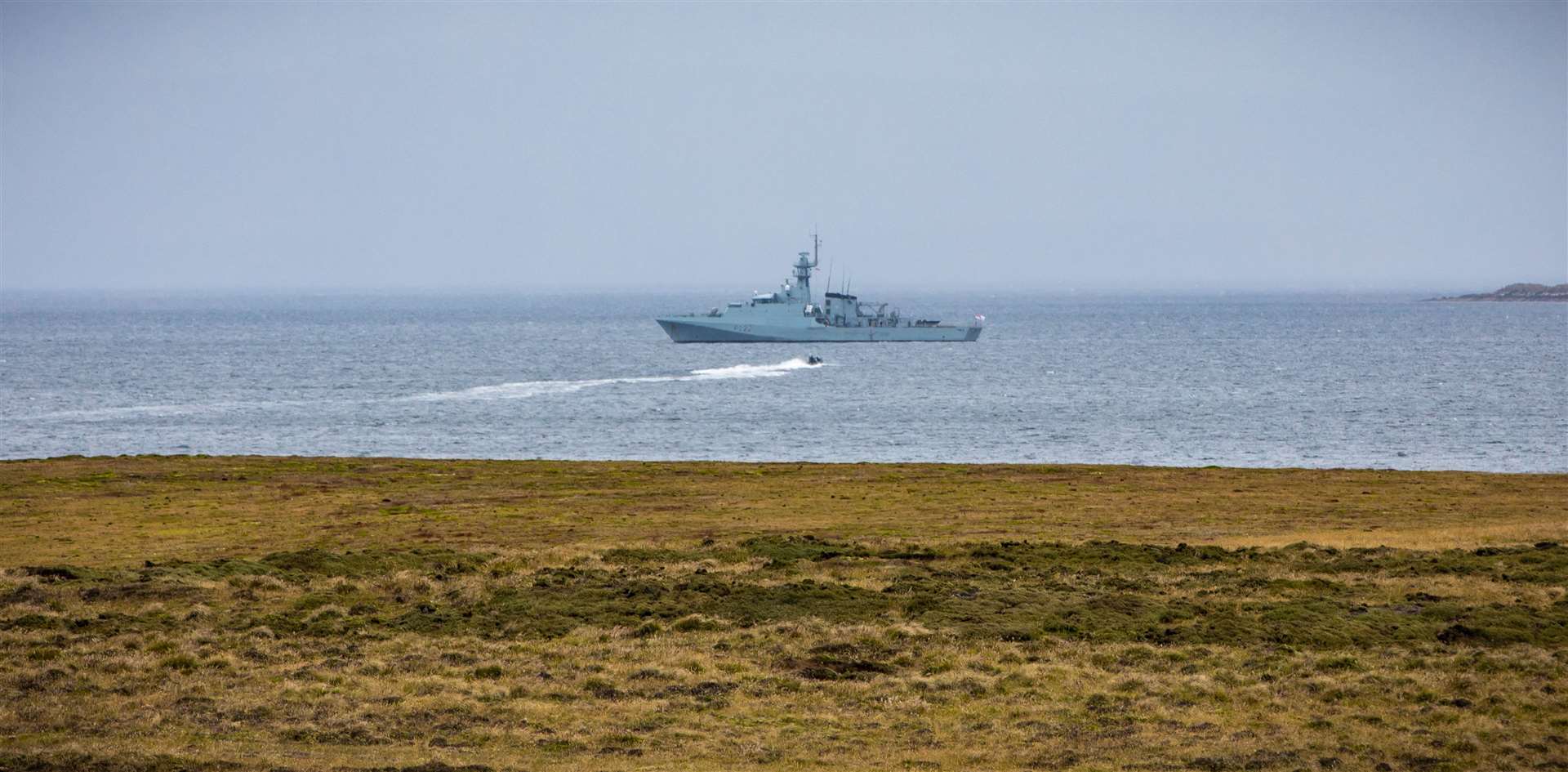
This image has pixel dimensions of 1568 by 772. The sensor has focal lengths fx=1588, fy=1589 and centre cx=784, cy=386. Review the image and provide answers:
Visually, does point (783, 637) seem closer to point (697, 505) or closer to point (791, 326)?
point (697, 505)

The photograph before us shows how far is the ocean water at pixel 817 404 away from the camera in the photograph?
64375mm

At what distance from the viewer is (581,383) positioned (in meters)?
103

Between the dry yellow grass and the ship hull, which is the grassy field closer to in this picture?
the dry yellow grass

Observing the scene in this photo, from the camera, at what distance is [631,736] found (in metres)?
18.9

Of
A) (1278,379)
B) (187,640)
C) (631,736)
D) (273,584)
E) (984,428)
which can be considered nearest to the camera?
(631,736)

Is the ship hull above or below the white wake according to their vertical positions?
above

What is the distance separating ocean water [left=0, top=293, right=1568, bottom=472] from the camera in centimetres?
6438

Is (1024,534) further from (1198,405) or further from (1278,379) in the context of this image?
(1278,379)

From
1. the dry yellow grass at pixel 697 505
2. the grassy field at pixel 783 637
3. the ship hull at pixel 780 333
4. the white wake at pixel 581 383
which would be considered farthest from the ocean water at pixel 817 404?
the grassy field at pixel 783 637

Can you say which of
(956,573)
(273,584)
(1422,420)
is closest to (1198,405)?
(1422,420)

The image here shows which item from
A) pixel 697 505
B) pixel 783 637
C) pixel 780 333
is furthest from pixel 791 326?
pixel 783 637

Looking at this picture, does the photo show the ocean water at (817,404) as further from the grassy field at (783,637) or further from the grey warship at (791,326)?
the grassy field at (783,637)

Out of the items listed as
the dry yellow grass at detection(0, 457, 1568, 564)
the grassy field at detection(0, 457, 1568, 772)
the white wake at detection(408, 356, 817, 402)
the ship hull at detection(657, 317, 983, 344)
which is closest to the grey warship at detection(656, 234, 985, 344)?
the ship hull at detection(657, 317, 983, 344)

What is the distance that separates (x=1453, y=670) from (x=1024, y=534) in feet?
38.7
